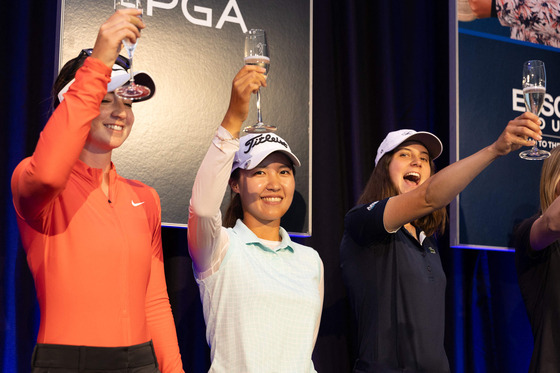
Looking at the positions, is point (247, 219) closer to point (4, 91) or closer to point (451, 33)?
point (4, 91)

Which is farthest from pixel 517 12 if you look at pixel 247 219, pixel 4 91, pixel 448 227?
pixel 4 91

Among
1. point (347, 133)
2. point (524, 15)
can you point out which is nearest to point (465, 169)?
point (347, 133)

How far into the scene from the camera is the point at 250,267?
2.29 metres

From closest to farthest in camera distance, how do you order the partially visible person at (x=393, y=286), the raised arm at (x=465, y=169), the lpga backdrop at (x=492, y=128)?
the raised arm at (x=465, y=169)
the partially visible person at (x=393, y=286)
the lpga backdrop at (x=492, y=128)

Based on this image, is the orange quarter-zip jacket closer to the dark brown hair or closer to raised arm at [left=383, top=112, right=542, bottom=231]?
the dark brown hair

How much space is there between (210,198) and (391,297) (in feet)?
3.13

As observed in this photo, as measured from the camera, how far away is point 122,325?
1.88 metres

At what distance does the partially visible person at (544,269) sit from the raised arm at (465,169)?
0.94m

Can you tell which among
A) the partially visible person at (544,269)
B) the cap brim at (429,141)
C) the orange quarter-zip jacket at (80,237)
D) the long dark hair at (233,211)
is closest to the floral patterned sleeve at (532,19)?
the partially visible person at (544,269)

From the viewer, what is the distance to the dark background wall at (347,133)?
9.52 ft

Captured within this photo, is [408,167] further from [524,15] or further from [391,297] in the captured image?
[524,15]

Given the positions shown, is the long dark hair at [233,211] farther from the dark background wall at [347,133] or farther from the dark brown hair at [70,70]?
the dark brown hair at [70,70]

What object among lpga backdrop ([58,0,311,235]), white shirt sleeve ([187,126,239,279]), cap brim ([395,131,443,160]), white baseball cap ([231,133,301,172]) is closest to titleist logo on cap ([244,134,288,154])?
white baseball cap ([231,133,301,172])

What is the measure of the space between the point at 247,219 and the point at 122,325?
0.82m
